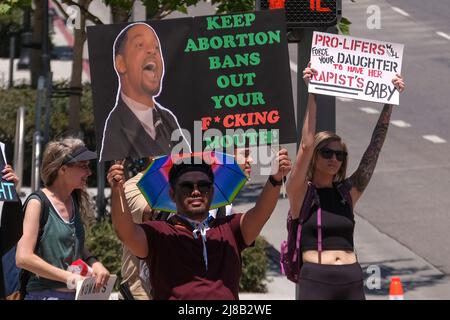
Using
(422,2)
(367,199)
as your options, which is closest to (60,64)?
(422,2)

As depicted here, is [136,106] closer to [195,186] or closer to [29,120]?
[195,186]

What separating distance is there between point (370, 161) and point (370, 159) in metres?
0.02

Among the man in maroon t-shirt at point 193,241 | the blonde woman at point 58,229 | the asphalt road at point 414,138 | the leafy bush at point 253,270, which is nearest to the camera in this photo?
the man in maroon t-shirt at point 193,241

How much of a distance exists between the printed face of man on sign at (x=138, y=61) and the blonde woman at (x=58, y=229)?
1.47ft

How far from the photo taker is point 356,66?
27.0 feet

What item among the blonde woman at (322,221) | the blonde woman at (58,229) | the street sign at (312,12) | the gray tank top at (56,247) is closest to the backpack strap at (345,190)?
the blonde woman at (322,221)

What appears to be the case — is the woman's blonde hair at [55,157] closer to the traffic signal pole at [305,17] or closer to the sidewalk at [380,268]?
the traffic signal pole at [305,17]

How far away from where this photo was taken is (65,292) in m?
7.35

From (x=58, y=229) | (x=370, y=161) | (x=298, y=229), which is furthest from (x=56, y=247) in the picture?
(x=370, y=161)

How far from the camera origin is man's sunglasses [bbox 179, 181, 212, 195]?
672 cm

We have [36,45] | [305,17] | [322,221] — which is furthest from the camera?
[36,45]

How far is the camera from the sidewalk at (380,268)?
44.9 feet

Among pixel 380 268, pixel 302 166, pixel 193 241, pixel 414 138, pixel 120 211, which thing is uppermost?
pixel 414 138

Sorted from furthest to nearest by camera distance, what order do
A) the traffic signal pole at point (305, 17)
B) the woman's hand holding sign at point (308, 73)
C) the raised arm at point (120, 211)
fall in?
1. the traffic signal pole at point (305, 17)
2. the woman's hand holding sign at point (308, 73)
3. the raised arm at point (120, 211)
